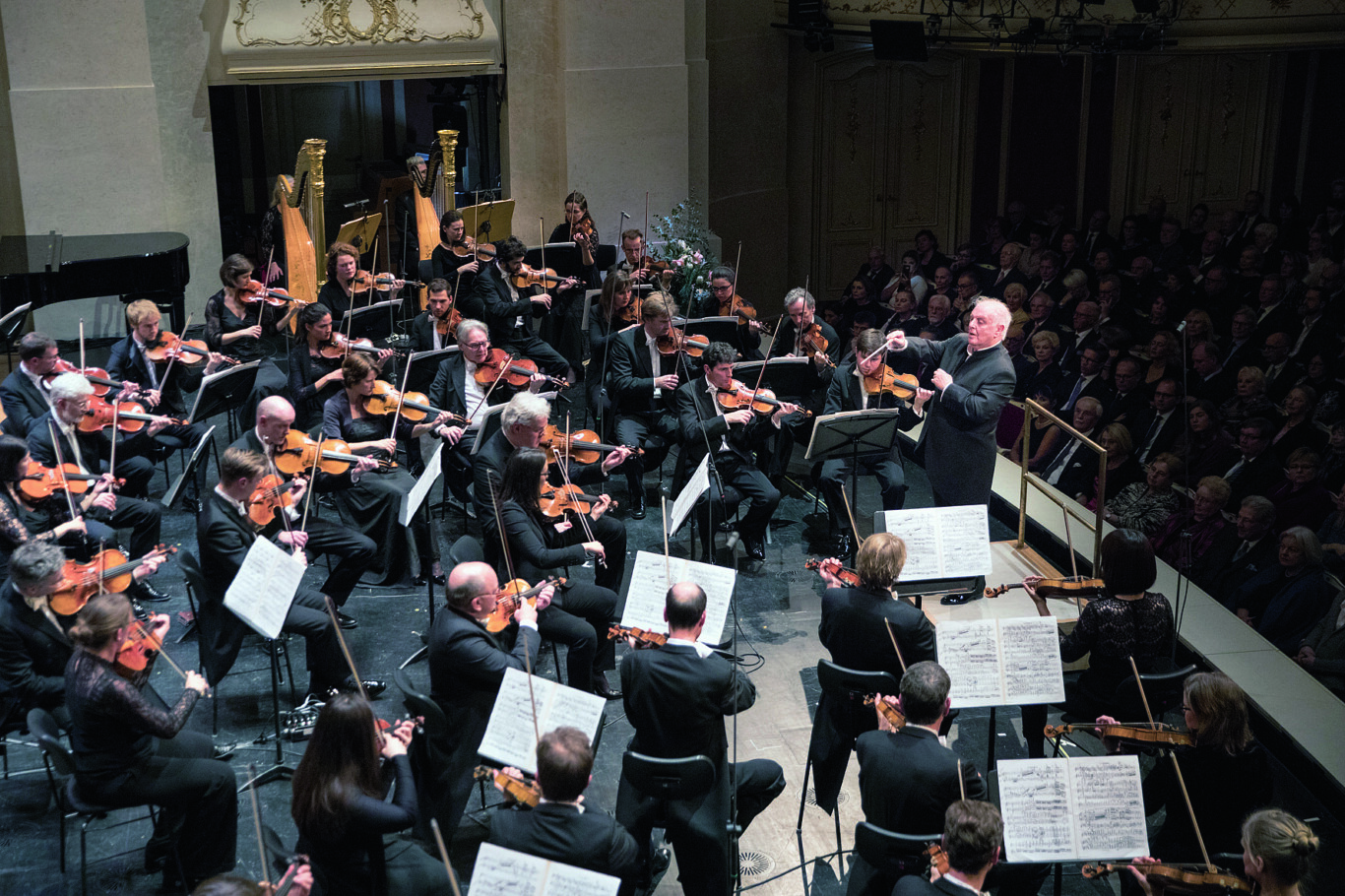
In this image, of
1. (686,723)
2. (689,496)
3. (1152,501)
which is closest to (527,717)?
(686,723)

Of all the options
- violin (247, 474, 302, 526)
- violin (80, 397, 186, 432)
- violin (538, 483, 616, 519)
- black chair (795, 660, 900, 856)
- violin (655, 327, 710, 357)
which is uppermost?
violin (655, 327, 710, 357)

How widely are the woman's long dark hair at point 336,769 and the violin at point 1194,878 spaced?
236 cm

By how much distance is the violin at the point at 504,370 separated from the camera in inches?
295

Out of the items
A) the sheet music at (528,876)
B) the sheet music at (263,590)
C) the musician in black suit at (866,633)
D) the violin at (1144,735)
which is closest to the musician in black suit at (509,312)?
the sheet music at (263,590)

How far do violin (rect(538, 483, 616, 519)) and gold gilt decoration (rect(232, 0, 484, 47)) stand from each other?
685 centimetres

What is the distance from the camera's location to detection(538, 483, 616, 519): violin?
5.99 meters

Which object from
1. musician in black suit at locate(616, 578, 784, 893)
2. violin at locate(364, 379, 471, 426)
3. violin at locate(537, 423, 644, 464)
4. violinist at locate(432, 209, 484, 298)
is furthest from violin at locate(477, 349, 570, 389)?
musician in black suit at locate(616, 578, 784, 893)

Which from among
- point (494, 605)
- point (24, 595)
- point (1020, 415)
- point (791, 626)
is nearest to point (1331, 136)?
point (1020, 415)

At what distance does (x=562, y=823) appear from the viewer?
3.63 meters

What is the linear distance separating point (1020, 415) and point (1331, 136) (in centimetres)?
727

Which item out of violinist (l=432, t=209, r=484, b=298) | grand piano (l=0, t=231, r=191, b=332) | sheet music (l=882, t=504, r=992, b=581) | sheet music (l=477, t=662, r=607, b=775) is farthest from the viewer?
violinist (l=432, t=209, r=484, b=298)

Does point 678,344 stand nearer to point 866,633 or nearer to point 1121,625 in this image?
point 866,633

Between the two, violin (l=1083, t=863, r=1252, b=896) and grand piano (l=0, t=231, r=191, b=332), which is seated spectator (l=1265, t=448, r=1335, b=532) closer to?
violin (l=1083, t=863, r=1252, b=896)

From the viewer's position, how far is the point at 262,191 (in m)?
15.0
